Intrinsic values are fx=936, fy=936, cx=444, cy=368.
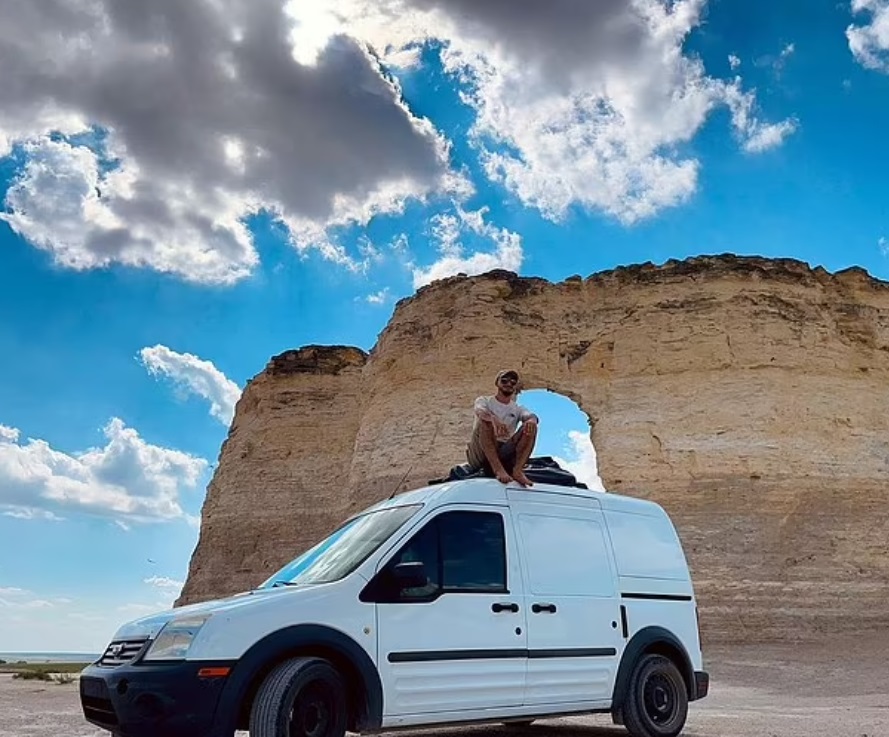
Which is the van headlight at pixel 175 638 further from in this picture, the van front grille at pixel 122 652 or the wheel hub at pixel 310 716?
the wheel hub at pixel 310 716

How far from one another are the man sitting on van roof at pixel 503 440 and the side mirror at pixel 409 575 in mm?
1356

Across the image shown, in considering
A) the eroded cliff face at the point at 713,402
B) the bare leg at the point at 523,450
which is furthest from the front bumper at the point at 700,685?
the eroded cliff face at the point at 713,402

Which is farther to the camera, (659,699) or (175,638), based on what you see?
(659,699)

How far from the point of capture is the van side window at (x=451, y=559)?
21.3ft

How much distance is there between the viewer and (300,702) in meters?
6.01

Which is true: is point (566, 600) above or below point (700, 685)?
above

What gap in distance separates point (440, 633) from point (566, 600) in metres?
1.29

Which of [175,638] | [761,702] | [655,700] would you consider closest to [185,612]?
[175,638]

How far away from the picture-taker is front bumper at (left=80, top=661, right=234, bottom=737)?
5.64m

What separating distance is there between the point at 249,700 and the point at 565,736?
359 cm

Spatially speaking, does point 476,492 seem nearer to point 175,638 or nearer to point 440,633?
point 440,633

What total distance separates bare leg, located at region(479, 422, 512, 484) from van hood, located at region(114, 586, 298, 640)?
193cm

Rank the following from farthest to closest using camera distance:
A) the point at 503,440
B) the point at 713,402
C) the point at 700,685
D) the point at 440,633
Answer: the point at 713,402 → the point at 700,685 → the point at 503,440 → the point at 440,633

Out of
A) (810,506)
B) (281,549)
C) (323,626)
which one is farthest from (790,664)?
(281,549)
